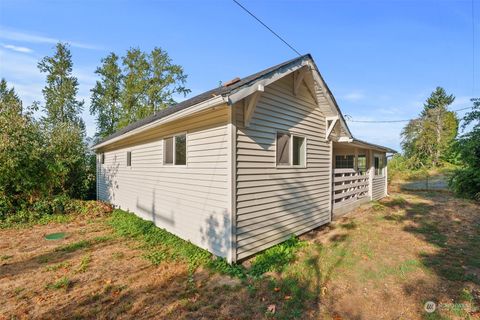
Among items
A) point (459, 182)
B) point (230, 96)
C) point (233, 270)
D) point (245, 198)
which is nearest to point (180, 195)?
point (245, 198)

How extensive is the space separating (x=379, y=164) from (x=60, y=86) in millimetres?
23636

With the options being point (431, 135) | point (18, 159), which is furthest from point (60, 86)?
point (431, 135)

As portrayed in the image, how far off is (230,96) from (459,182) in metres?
14.9

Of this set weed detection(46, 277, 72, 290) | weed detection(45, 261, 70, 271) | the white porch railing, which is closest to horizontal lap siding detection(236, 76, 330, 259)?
the white porch railing

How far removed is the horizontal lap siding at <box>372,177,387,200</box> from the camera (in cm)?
1211

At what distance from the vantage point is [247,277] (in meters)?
4.28

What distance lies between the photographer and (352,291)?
3.83m

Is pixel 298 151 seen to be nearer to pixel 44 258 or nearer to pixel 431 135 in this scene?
pixel 44 258

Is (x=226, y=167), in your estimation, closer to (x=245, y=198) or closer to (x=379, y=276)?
(x=245, y=198)

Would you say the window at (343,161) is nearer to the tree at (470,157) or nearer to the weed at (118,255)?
the tree at (470,157)

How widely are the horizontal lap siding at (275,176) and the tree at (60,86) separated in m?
19.5

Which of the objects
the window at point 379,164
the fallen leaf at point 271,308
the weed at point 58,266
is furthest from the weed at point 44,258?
the window at point 379,164

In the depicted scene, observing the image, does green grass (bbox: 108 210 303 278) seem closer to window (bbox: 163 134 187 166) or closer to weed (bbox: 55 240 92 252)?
weed (bbox: 55 240 92 252)

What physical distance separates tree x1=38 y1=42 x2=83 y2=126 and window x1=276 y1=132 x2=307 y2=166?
19554 mm
